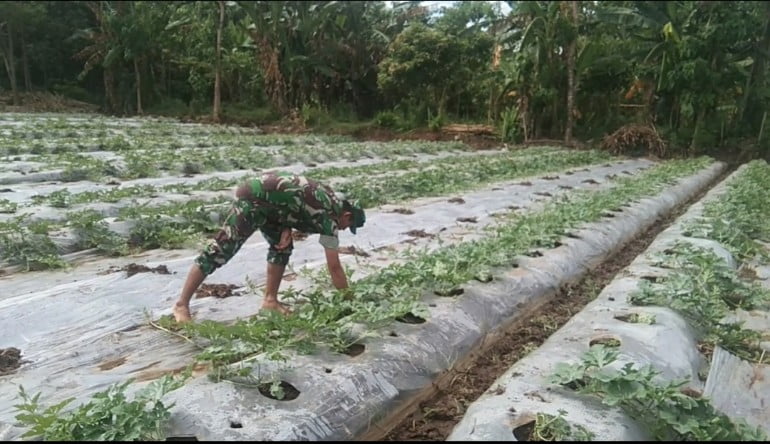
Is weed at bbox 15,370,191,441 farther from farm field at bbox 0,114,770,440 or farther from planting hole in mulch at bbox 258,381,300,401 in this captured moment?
planting hole in mulch at bbox 258,381,300,401

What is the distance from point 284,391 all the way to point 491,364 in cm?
141

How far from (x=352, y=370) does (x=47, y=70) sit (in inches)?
1137

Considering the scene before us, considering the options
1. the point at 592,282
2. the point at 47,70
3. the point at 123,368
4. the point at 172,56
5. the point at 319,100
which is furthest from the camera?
the point at 47,70

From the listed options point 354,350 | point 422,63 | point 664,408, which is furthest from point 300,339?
point 422,63

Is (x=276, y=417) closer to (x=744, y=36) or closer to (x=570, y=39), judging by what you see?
(x=570, y=39)

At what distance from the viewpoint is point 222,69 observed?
2273 cm

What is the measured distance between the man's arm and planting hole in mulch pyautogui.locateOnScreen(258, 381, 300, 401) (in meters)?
1.03

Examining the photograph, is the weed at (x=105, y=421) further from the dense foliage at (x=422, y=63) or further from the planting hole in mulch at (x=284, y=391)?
the dense foliage at (x=422, y=63)

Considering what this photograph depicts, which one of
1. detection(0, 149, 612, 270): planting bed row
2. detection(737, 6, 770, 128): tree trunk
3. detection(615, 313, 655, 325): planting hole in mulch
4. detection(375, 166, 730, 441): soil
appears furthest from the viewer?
detection(737, 6, 770, 128): tree trunk

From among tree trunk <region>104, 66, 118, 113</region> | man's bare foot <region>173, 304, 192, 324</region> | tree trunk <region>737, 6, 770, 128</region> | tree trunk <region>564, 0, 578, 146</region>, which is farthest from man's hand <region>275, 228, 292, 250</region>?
tree trunk <region>104, 66, 118, 113</region>

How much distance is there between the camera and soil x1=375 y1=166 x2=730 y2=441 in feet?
8.90

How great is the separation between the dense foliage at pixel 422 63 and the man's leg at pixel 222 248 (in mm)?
14591

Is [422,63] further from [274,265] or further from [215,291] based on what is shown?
[274,265]

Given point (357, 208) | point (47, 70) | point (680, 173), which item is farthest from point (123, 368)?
point (47, 70)
